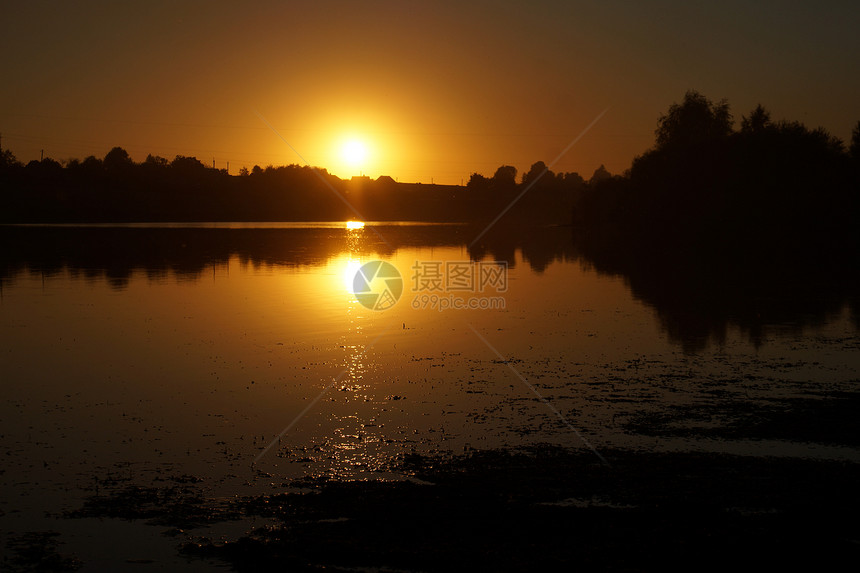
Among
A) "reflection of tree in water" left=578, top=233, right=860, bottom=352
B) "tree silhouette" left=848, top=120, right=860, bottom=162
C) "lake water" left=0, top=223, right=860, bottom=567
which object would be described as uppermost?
"tree silhouette" left=848, top=120, right=860, bottom=162

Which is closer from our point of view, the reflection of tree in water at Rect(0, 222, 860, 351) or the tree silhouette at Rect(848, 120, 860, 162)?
the reflection of tree in water at Rect(0, 222, 860, 351)

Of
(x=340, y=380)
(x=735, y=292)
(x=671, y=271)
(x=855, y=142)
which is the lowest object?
(x=340, y=380)

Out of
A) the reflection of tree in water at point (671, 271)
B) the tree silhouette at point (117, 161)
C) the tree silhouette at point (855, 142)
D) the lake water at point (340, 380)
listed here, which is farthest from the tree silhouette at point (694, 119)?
the tree silhouette at point (117, 161)

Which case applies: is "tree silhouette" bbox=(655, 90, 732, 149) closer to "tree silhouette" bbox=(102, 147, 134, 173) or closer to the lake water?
the lake water

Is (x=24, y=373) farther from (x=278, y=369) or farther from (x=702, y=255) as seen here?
(x=702, y=255)

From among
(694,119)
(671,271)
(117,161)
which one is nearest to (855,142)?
(694,119)

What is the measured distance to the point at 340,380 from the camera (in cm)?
1430

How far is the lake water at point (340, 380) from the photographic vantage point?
9.70 m

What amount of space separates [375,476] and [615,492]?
2.69m

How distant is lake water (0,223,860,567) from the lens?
31.8ft

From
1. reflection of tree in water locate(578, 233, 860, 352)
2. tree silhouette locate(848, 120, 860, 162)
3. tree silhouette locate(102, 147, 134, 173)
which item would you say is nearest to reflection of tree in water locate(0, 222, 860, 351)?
reflection of tree in water locate(578, 233, 860, 352)

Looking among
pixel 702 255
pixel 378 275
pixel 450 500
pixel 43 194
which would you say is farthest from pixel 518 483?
pixel 43 194

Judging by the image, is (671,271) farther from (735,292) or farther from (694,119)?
(694,119)

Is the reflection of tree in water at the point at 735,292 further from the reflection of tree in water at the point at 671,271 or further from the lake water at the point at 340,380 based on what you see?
the lake water at the point at 340,380
